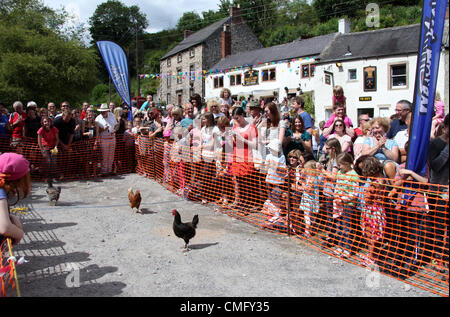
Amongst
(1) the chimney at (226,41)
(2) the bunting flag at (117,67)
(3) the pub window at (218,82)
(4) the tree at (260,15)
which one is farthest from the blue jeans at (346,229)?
(4) the tree at (260,15)

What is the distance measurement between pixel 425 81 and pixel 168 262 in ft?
11.9

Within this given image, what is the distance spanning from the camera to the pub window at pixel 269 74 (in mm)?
34344

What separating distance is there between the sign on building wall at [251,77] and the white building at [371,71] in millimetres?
8003

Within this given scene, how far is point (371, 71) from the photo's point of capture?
26.2 meters

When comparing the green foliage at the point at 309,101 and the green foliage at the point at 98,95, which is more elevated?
the green foliage at the point at 98,95

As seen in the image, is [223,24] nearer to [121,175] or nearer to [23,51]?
[23,51]

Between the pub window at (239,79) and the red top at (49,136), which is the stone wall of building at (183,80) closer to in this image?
the pub window at (239,79)

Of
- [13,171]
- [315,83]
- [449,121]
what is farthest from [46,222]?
[315,83]

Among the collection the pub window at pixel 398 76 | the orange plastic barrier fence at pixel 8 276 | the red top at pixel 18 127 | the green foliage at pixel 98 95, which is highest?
the green foliage at pixel 98 95

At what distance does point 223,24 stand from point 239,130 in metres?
42.5

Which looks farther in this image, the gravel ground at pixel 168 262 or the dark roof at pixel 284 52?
the dark roof at pixel 284 52

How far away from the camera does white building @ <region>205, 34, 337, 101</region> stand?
31266 millimetres

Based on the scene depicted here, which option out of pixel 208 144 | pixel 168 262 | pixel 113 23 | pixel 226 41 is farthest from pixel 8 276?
pixel 113 23

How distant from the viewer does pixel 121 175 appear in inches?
422
